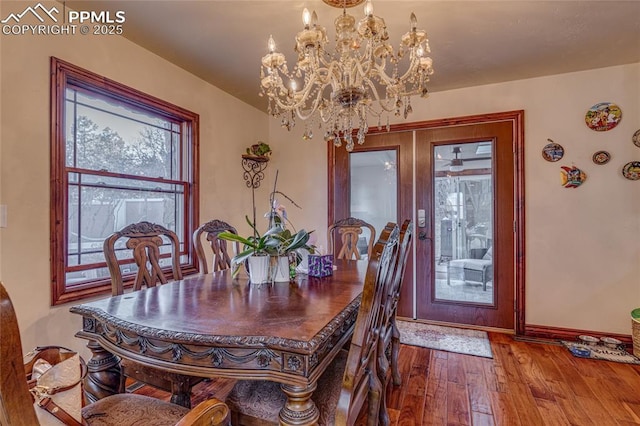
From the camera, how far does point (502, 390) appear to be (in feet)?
6.66

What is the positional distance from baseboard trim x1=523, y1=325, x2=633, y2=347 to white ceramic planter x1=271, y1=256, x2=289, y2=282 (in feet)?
8.35

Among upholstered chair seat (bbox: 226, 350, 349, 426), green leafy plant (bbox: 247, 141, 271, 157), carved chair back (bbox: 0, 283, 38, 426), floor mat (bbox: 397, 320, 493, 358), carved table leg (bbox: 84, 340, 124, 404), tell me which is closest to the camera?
carved chair back (bbox: 0, 283, 38, 426)

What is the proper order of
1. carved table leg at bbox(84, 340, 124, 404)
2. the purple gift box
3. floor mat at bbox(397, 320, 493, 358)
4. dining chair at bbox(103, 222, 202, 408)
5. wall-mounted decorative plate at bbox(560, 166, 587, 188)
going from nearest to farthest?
carved table leg at bbox(84, 340, 124, 404)
dining chair at bbox(103, 222, 202, 408)
the purple gift box
floor mat at bbox(397, 320, 493, 358)
wall-mounted decorative plate at bbox(560, 166, 587, 188)

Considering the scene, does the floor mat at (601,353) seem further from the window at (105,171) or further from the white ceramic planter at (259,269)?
the window at (105,171)

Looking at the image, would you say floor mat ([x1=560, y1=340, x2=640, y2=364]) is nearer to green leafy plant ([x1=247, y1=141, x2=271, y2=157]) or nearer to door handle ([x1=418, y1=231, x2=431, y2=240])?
door handle ([x1=418, y1=231, x2=431, y2=240])

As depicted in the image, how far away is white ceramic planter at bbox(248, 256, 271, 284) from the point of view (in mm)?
1627

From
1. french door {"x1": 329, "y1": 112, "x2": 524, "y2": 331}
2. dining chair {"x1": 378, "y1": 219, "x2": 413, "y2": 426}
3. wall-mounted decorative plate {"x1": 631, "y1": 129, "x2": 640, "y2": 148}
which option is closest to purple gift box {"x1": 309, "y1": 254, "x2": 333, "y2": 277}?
dining chair {"x1": 378, "y1": 219, "x2": 413, "y2": 426}

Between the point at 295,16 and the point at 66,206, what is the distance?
1.84 m

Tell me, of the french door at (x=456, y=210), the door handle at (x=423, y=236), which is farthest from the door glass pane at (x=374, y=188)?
the door handle at (x=423, y=236)

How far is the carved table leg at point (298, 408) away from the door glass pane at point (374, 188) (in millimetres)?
2573

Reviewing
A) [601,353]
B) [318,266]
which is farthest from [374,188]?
[601,353]

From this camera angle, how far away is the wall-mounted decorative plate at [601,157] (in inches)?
108

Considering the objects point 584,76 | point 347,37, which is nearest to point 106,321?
point 347,37

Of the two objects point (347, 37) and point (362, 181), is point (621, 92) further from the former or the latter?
point (347, 37)
